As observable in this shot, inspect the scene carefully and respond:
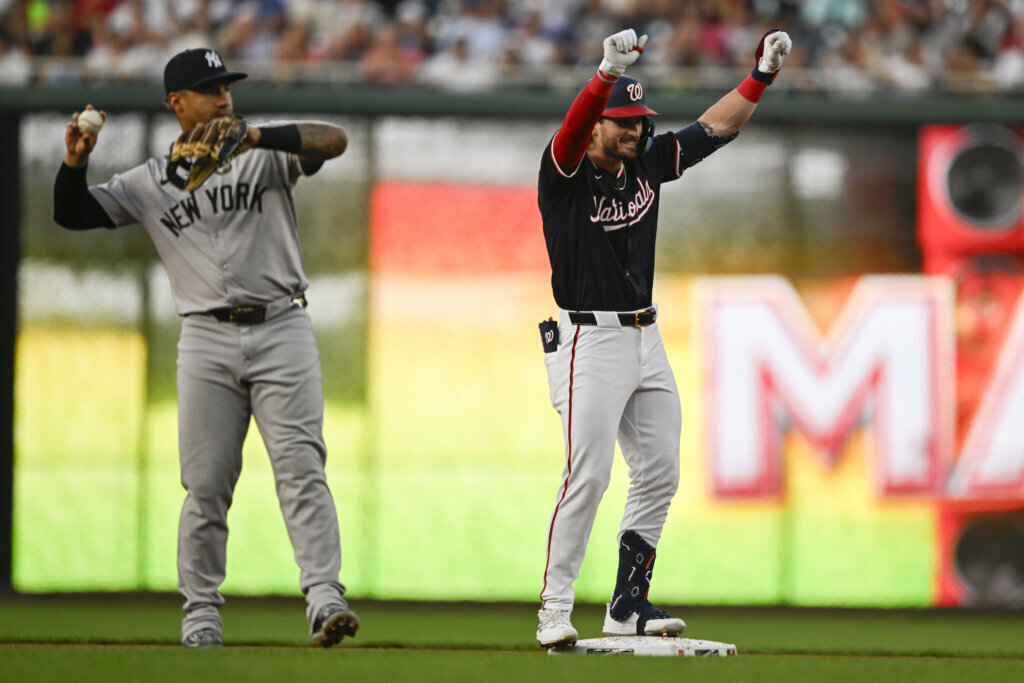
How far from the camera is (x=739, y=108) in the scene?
4.55m

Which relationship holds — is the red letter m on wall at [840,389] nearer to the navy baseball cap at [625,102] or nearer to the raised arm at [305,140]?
the navy baseball cap at [625,102]

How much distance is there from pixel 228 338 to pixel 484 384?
7.30 feet

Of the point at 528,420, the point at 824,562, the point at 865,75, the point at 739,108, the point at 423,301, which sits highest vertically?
the point at 865,75

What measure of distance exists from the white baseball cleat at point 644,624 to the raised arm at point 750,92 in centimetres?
166

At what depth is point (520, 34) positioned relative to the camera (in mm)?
9141

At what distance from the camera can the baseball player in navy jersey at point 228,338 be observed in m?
4.31

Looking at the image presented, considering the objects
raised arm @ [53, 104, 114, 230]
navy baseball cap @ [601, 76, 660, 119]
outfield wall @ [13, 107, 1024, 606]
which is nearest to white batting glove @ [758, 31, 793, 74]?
navy baseball cap @ [601, 76, 660, 119]

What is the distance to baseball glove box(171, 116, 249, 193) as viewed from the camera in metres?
4.00

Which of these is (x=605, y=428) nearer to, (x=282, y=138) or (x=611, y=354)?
(x=611, y=354)

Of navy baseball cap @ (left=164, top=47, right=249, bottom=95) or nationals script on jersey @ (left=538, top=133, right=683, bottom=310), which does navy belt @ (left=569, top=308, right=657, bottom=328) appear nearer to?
nationals script on jersey @ (left=538, top=133, right=683, bottom=310)

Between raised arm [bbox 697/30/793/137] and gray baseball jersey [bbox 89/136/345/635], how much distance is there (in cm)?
147

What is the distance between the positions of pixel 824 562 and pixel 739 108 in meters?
2.69

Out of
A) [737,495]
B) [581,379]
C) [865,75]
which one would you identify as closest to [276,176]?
[581,379]

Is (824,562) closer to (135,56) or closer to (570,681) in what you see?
(570,681)
